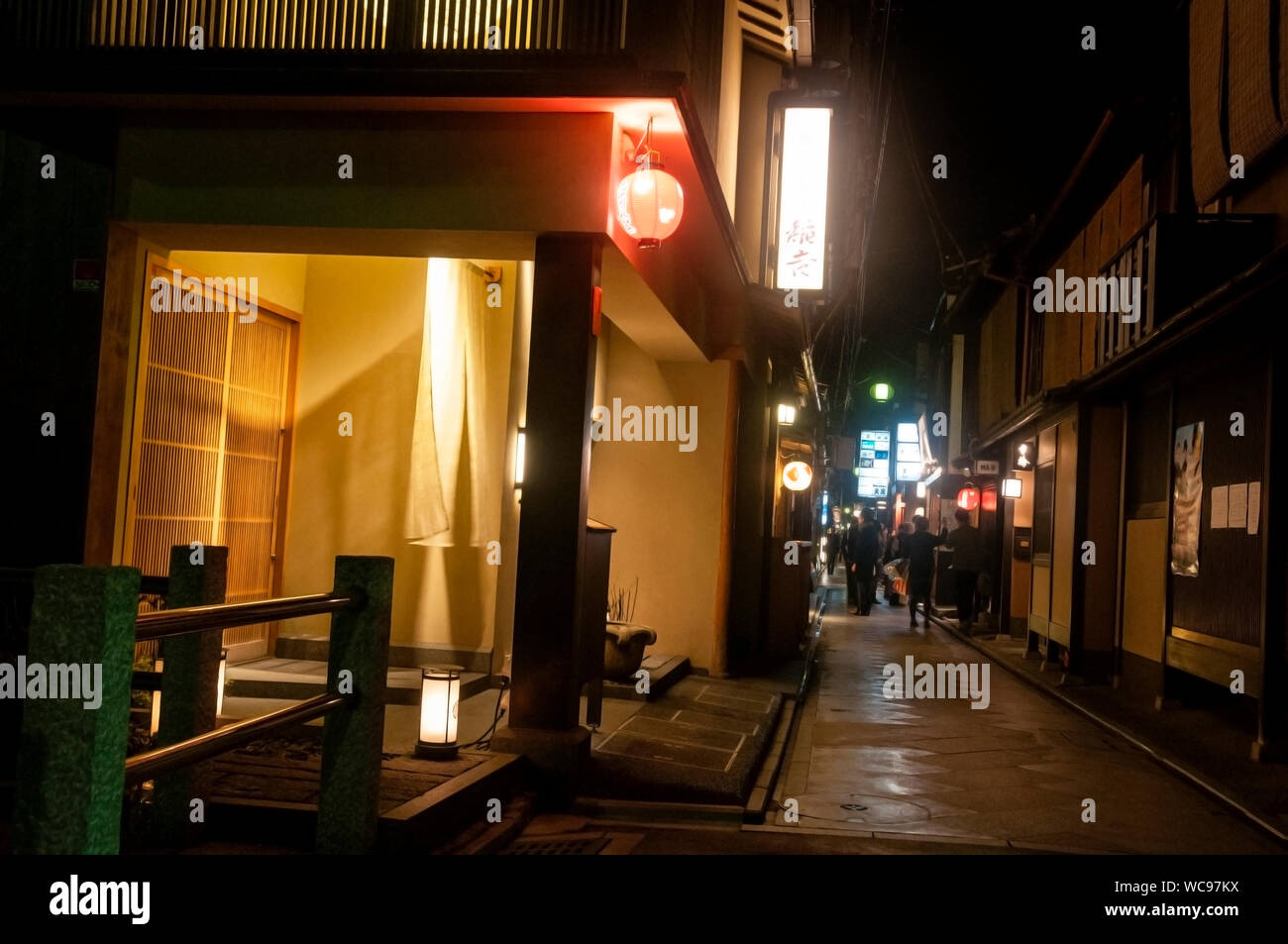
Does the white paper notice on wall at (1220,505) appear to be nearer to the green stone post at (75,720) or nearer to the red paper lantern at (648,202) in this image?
the red paper lantern at (648,202)

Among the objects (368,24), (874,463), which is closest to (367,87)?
(368,24)

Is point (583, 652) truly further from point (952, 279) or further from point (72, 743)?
point (952, 279)

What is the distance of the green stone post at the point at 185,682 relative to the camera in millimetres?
5270

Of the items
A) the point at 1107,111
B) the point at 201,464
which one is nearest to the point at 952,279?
the point at 1107,111

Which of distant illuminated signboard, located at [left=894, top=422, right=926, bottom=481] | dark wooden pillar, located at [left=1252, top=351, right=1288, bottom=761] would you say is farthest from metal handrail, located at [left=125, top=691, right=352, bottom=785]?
distant illuminated signboard, located at [left=894, top=422, right=926, bottom=481]

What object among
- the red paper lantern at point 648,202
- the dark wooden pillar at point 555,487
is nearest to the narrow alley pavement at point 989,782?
the dark wooden pillar at point 555,487

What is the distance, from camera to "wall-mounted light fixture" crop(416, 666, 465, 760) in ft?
23.5

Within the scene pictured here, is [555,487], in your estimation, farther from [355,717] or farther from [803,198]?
[803,198]

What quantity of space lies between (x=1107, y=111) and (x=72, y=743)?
1684cm

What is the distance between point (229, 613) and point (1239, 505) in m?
10.4

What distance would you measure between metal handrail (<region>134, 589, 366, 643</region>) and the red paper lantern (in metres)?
4.00
